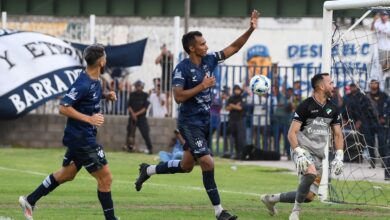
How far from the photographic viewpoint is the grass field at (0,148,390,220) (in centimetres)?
1418

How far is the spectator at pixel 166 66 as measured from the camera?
29812 mm

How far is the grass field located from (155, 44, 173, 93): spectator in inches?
212

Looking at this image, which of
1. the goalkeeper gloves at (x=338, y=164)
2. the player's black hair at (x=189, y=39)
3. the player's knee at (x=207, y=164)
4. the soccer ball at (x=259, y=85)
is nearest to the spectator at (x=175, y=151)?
the soccer ball at (x=259, y=85)

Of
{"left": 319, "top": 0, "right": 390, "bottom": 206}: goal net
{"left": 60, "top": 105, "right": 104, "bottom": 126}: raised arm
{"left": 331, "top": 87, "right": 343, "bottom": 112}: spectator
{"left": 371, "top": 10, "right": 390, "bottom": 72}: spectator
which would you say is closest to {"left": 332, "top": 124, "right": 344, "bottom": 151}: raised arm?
{"left": 319, "top": 0, "right": 390, "bottom": 206}: goal net

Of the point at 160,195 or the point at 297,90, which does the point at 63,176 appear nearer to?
the point at 160,195

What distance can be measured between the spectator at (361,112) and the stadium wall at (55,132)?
20.2ft

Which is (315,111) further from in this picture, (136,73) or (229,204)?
(136,73)

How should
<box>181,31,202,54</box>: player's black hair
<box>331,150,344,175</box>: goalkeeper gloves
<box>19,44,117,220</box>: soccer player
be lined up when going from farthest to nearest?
<box>331,150,344,175</box>: goalkeeper gloves < <box>181,31,202,54</box>: player's black hair < <box>19,44,117,220</box>: soccer player

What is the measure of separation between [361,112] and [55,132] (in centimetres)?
911

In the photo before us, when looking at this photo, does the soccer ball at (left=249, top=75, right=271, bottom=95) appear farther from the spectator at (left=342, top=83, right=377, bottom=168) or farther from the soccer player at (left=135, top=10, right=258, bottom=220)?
the spectator at (left=342, top=83, right=377, bottom=168)

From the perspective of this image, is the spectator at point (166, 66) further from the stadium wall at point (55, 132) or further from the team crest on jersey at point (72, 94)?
the team crest on jersey at point (72, 94)

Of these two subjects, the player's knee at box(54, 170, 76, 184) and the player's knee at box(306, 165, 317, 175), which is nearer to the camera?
the player's knee at box(54, 170, 76, 184)

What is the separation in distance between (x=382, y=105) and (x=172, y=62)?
6737 millimetres

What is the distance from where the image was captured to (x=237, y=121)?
2792 centimetres
